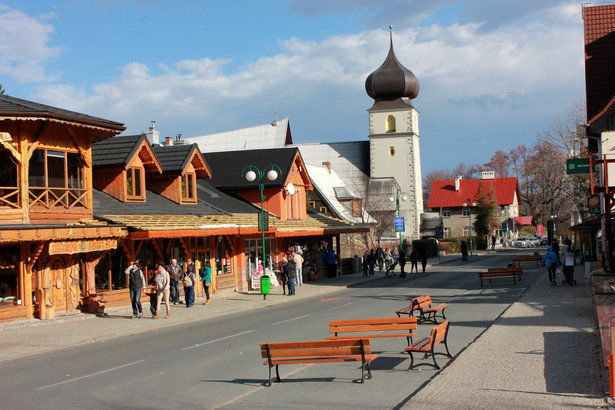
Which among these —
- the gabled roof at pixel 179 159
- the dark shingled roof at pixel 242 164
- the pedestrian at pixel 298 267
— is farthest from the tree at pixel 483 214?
the gabled roof at pixel 179 159

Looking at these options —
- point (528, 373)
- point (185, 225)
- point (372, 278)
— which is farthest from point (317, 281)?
point (528, 373)

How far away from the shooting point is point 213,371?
39.4 feet

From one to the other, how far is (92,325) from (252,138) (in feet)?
185

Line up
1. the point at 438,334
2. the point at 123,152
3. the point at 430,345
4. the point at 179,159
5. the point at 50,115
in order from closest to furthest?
1. the point at 430,345
2. the point at 438,334
3. the point at 50,115
4. the point at 123,152
5. the point at 179,159

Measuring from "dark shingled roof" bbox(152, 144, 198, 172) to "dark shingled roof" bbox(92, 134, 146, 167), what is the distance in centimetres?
250

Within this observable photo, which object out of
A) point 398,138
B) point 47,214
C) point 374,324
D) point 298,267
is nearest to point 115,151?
point 47,214

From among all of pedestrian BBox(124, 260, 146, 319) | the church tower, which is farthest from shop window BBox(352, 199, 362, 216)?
pedestrian BBox(124, 260, 146, 319)

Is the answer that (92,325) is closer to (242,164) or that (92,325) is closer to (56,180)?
(56,180)

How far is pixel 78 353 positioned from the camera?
49.8ft

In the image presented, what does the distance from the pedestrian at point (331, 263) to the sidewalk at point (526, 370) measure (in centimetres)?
2255

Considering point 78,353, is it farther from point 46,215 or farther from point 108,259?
point 108,259

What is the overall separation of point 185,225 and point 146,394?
47.6 feet

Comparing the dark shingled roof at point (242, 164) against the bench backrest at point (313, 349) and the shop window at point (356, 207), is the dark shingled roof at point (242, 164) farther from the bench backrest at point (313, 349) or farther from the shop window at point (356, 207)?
the bench backrest at point (313, 349)

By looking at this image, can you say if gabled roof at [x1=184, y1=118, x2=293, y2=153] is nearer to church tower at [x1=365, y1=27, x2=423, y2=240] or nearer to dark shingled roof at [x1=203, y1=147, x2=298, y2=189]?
church tower at [x1=365, y1=27, x2=423, y2=240]
